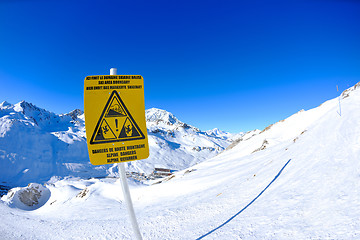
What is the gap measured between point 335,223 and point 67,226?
11.3 metres

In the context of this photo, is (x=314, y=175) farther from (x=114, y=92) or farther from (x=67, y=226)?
(x=67, y=226)

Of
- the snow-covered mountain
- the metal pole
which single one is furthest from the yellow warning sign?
the snow-covered mountain

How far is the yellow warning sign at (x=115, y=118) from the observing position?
300 centimetres

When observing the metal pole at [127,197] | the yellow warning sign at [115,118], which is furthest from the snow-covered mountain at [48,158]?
the yellow warning sign at [115,118]

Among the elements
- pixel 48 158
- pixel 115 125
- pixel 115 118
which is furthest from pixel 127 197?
pixel 48 158

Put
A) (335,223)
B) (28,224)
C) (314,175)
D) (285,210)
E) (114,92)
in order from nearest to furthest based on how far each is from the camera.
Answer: (114,92) < (335,223) < (285,210) < (314,175) < (28,224)

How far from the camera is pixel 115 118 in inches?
122

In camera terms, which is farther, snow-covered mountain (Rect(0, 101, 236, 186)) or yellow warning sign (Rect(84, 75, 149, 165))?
snow-covered mountain (Rect(0, 101, 236, 186))

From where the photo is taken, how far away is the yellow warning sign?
9.85 ft

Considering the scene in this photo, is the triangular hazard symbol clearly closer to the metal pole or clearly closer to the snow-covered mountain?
the metal pole

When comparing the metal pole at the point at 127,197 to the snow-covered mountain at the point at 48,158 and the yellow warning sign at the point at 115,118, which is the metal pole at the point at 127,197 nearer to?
the yellow warning sign at the point at 115,118

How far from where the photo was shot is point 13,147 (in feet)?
537

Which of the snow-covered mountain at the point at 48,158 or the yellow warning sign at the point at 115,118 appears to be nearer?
the yellow warning sign at the point at 115,118

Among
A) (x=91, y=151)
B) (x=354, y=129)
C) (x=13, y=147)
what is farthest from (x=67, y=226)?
(x=13, y=147)
